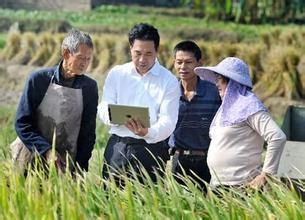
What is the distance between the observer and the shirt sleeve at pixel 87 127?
16.9ft

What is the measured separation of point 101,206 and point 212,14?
59.6 feet

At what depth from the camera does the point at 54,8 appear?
27016 mm

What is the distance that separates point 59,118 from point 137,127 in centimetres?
39

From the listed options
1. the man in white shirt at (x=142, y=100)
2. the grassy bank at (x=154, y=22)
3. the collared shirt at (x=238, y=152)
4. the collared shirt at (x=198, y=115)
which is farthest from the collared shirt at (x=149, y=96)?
the grassy bank at (x=154, y=22)

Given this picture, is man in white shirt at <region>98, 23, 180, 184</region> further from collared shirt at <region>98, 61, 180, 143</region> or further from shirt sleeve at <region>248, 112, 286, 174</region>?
shirt sleeve at <region>248, 112, 286, 174</region>

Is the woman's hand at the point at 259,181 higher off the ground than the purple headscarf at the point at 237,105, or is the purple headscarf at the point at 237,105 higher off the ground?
the purple headscarf at the point at 237,105

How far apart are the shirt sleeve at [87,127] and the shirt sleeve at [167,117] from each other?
0.99ft

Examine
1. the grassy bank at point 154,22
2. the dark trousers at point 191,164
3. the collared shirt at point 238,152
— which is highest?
the collared shirt at point 238,152

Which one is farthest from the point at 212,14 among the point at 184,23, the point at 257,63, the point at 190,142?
the point at 190,142

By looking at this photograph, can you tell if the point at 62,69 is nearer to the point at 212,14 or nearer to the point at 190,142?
the point at 190,142

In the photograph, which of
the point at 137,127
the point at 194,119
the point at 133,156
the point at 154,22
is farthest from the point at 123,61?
the point at 137,127

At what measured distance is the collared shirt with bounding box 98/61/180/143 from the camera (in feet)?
16.6

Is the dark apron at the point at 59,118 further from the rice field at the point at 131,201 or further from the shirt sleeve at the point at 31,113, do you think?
the rice field at the point at 131,201

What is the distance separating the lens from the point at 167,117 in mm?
5062
